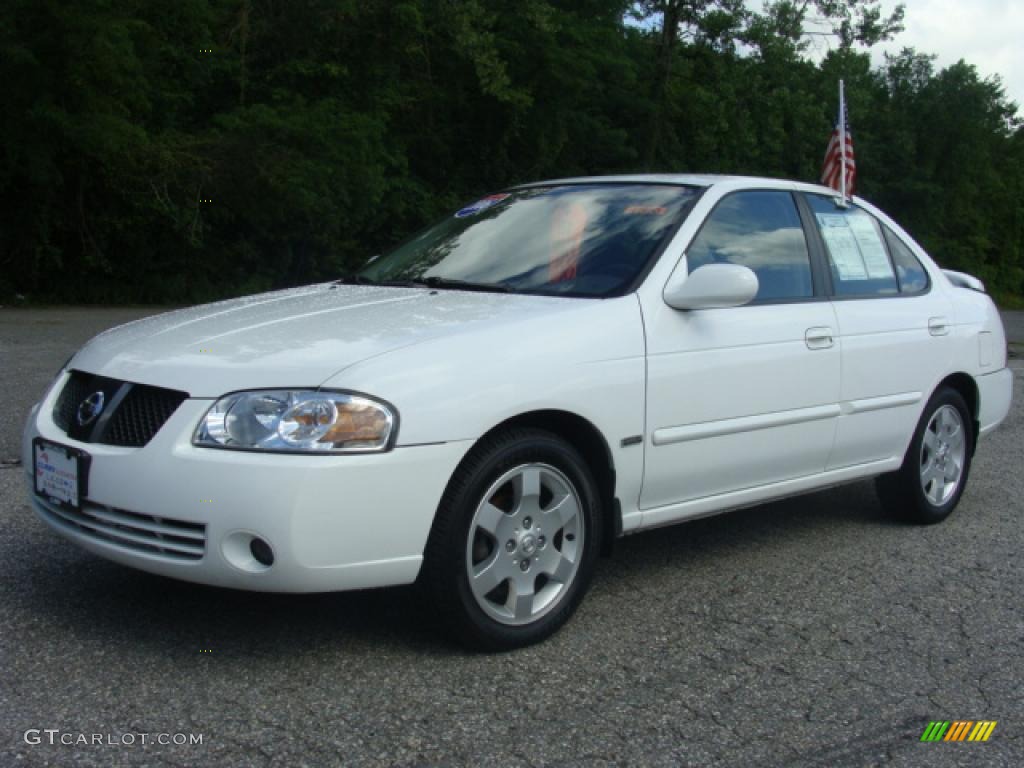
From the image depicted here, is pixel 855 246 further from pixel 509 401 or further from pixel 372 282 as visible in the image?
pixel 509 401

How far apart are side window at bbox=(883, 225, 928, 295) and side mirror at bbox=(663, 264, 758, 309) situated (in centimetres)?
166

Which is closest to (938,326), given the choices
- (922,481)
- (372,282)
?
(922,481)

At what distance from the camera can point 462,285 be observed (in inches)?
176

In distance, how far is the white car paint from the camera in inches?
131

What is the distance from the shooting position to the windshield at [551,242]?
4.33 meters

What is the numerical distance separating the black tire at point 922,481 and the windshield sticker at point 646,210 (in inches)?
71.3

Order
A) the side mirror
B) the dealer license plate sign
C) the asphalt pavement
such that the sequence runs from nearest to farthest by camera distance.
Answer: the asphalt pavement
the dealer license plate sign
the side mirror

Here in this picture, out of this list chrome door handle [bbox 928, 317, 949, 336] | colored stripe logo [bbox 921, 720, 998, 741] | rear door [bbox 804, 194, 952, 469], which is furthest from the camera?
chrome door handle [bbox 928, 317, 949, 336]

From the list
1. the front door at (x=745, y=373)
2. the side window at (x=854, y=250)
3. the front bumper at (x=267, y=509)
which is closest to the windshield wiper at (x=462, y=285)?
the front door at (x=745, y=373)

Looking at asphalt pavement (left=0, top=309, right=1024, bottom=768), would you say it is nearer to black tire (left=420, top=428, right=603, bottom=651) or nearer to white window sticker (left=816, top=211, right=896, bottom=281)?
black tire (left=420, top=428, right=603, bottom=651)

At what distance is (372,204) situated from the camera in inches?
1081

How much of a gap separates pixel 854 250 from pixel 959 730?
2.63 meters

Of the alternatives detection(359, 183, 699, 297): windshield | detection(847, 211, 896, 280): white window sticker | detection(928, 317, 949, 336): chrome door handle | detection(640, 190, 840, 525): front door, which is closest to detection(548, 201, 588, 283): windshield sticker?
detection(359, 183, 699, 297): windshield

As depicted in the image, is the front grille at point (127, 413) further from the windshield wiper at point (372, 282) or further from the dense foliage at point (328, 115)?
the dense foliage at point (328, 115)
